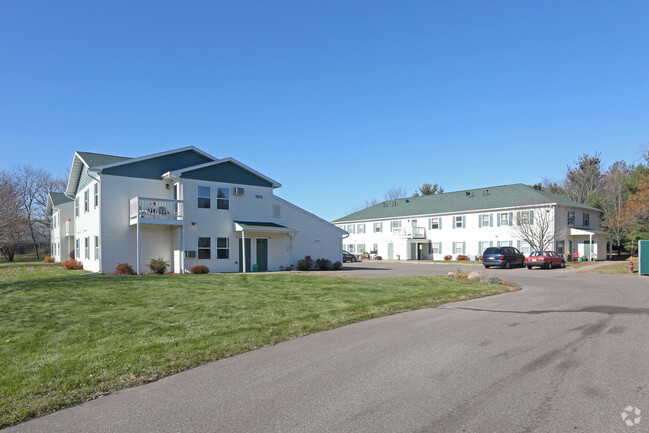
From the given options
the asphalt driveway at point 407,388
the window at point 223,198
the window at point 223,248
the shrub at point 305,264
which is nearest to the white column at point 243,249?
the window at point 223,248

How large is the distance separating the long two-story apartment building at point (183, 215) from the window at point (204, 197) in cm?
6

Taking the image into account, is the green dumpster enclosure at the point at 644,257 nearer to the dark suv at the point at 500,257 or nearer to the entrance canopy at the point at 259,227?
the dark suv at the point at 500,257

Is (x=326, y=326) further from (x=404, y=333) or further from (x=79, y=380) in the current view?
(x=79, y=380)

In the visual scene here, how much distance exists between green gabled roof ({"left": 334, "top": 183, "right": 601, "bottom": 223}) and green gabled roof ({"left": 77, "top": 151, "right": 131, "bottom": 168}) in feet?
109

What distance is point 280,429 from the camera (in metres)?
4.02

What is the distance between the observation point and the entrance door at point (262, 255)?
1064 inches

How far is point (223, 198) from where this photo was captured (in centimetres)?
2592

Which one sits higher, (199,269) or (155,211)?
(155,211)

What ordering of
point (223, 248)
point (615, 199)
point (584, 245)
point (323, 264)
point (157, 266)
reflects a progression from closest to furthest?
1. point (157, 266)
2. point (223, 248)
3. point (323, 264)
4. point (584, 245)
5. point (615, 199)

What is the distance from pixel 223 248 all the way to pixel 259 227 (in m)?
2.43

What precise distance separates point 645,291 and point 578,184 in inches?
2037

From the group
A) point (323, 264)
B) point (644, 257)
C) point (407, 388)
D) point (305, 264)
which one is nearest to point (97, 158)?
point (305, 264)

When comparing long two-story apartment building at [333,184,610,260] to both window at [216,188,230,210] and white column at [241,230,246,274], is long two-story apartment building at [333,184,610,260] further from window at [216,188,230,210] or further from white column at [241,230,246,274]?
window at [216,188,230,210]

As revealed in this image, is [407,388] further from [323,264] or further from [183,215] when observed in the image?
[323,264]
